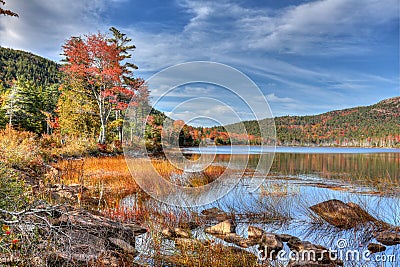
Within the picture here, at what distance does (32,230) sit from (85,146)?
15111mm

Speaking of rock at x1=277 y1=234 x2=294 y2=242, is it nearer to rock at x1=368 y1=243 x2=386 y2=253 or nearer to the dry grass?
rock at x1=368 y1=243 x2=386 y2=253

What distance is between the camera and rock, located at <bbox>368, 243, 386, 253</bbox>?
4.96 metres

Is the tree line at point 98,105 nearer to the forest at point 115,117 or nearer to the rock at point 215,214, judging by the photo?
the forest at point 115,117

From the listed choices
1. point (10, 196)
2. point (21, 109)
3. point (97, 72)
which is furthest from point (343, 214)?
point (21, 109)

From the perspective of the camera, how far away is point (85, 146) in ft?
58.3

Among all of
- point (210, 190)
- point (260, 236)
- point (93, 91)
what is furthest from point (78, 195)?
point (93, 91)

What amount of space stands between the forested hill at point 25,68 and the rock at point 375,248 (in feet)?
283

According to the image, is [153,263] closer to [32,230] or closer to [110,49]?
[32,230]

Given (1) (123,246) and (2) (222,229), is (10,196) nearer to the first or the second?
(1) (123,246)

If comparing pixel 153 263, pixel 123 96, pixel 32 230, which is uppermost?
pixel 123 96

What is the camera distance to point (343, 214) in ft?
20.8

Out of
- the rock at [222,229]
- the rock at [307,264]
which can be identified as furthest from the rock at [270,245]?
the rock at [222,229]

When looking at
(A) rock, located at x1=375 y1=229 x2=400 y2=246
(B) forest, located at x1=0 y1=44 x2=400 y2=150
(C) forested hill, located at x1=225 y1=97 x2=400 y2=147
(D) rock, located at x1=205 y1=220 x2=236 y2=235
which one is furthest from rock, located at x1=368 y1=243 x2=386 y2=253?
(C) forested hill, located at x1=225 y1=97 x2=400 y2=147
